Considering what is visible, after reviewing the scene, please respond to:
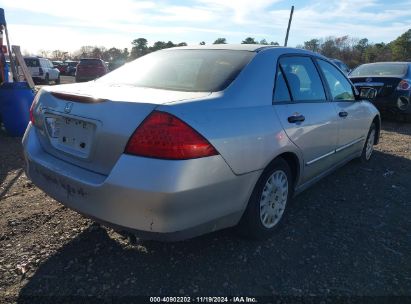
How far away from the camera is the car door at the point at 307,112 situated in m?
3.03

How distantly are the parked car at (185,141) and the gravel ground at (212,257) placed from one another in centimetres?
30

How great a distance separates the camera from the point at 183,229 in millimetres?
2221

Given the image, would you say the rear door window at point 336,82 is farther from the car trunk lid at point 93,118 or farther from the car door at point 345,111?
the car trunk lid at point 93,118

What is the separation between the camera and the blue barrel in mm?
6652

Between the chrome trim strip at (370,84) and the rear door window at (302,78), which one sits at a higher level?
the rear door window at (302,78)

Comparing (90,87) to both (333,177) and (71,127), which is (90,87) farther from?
(333,177)

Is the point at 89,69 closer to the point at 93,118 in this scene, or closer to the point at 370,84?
the point at 370,84

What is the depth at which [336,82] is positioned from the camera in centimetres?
426

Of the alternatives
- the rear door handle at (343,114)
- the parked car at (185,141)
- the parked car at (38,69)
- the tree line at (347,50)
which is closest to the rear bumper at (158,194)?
the parked car at (185,141)

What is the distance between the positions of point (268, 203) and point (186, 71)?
127 cm

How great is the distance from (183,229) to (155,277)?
0.55 m

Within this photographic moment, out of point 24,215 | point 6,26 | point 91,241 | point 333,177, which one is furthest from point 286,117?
point 6,26

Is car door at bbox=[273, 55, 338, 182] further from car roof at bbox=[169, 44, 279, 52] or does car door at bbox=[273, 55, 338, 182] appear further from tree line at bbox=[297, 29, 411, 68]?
tree line at bbox=[297, 29, 411, 68]

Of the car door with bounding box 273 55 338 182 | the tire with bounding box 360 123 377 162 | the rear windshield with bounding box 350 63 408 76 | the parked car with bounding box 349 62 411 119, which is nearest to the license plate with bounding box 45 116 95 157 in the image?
the car door with bounding box 273 55 338 182
